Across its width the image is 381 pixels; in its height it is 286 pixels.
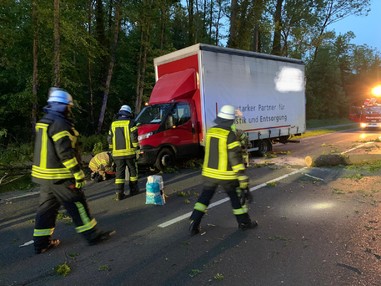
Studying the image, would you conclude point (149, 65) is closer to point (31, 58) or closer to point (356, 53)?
point (31, 58)

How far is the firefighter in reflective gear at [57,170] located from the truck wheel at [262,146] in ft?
31.1

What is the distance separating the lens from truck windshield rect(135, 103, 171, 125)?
1030 cm

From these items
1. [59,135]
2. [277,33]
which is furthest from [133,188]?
[277,33]

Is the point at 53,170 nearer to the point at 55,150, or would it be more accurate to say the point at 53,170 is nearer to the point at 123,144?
the point at 55,150

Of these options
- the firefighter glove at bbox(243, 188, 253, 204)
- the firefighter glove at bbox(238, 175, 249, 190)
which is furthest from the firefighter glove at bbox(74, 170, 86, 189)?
the firefighter glove at bbox(243, 188, 253, 204)

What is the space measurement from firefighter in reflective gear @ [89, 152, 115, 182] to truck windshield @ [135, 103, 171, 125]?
5.18ft

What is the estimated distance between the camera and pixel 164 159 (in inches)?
405

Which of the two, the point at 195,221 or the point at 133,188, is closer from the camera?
the point at 195,221

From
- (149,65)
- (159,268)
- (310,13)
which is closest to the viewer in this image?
(159,268)

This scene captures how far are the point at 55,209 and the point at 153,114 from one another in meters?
6.10

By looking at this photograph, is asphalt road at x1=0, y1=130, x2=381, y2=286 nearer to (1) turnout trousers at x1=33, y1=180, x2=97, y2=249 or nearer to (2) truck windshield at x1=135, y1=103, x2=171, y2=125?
(1) turnout trousers at x1=33, y1=180, x2=97, y2=249

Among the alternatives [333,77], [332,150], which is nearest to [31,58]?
[332,150]

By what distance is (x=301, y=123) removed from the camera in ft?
50.9

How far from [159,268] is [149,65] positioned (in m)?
17.2
